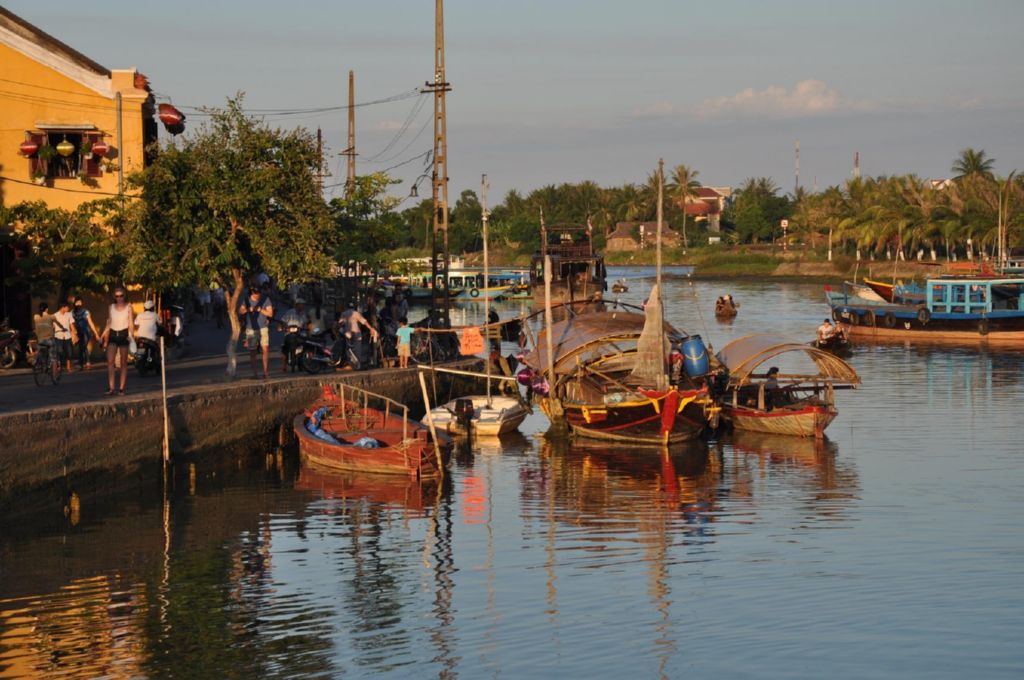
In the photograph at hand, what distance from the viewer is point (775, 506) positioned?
24.8m

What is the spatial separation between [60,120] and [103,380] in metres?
7.32

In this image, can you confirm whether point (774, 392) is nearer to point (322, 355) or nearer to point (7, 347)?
point (322, 355)

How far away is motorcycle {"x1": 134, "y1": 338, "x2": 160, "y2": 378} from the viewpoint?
29344mm

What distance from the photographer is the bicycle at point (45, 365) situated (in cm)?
2708

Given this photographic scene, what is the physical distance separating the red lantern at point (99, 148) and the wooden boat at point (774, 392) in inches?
635

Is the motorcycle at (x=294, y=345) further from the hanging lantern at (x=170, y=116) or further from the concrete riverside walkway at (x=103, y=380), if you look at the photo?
the hanging lantern at (x=170, y=116)

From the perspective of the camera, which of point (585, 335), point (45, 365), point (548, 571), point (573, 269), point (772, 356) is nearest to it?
point (548, 571)

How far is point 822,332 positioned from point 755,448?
77.4 feet

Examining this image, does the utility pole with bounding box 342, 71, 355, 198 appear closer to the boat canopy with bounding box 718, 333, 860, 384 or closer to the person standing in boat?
the person standing in boat

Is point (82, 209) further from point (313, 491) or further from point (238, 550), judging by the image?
point (238, 550)

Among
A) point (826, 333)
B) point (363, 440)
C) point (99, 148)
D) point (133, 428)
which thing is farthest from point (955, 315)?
point (133, 428)

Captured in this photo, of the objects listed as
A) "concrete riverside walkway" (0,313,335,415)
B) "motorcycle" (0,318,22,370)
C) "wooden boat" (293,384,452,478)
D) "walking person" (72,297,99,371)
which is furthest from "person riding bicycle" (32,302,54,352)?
"wooden boat" (293,384,452,478)

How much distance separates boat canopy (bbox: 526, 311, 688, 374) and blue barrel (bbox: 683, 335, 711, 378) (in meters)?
1.45

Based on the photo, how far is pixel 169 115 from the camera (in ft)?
113
